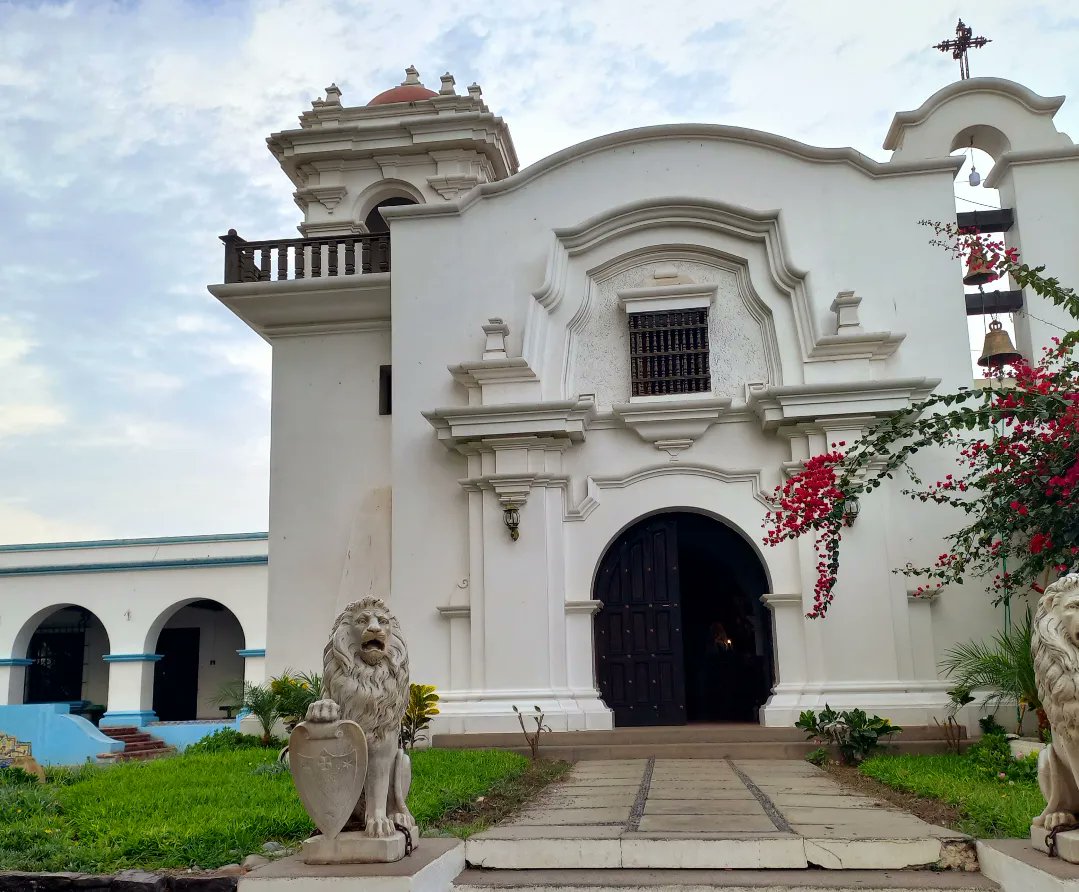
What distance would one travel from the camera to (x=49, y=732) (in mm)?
15703

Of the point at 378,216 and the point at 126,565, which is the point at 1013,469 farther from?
the point at 126,565

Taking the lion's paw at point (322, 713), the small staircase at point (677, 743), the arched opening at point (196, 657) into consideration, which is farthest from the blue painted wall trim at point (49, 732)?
the lion's paw at point (322, 713)

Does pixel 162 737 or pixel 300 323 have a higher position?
pixel 300 323

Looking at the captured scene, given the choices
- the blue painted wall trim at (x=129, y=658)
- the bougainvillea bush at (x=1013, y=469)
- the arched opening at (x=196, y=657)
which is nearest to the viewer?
the bougainvillea bush at (x=1013, y=469)

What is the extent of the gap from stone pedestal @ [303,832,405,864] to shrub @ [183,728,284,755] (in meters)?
5.93

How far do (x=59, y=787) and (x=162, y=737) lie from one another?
10.2 m

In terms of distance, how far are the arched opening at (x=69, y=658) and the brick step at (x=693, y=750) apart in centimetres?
1430

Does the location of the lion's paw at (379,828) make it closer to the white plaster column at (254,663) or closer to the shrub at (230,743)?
the shrub at (230,743)

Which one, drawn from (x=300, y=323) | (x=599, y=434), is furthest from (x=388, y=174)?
(x=599, y=434)

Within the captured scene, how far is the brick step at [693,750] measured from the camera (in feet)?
29.8

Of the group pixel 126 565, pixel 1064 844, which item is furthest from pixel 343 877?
pixel 126 565

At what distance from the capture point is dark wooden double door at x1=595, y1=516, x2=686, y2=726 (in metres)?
10.4

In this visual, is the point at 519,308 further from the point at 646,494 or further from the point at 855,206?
the point at 855,206

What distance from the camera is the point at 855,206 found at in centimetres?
1083
